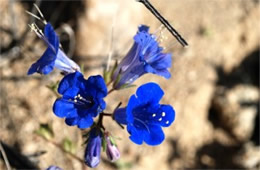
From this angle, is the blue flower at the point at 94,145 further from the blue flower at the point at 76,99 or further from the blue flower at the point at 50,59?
the blue flower at the point at 50,59

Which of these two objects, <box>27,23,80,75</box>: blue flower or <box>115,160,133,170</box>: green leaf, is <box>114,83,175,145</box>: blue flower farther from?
<box>115,160,133,170</box>: green leaf

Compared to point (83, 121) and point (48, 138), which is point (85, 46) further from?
point (83, 121)

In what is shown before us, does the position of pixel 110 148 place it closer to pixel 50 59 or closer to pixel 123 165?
pixel 50 59

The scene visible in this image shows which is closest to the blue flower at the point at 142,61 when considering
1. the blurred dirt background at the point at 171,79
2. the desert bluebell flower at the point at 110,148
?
the desert bluebell flower at the point at 110,148

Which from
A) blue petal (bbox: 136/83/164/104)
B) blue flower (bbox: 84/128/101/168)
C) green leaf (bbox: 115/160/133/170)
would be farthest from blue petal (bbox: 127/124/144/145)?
green leaf (bbox: 115/160/133/170)

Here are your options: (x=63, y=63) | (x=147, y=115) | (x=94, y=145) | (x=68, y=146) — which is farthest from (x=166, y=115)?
(x=68, y=146)

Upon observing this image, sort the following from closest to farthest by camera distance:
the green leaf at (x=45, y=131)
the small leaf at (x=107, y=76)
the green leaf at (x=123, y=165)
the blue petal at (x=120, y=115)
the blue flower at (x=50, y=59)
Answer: the blue flower at (x=50, y=59), the blue petal at (x=120, y=115), the small leaf at (x=107, y=76), the green leaf at (x=45, y=131), the green leaf at (x=123, y=165)
